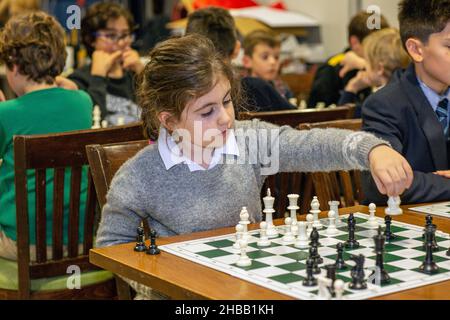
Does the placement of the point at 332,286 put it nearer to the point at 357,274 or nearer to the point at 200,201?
the point at 357,274

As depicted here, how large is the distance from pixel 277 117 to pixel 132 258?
1.38 meters

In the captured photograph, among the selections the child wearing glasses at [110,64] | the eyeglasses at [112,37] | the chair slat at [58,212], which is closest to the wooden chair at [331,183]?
the chair slat at [58,212]

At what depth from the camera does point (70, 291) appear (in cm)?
272

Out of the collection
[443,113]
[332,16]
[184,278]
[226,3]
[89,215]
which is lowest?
[89,215]

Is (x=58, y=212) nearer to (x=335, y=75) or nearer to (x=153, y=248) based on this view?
(x=153, y=248)

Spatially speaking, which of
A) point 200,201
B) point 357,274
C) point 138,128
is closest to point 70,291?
point 138,128

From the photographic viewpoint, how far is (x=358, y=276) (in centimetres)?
153

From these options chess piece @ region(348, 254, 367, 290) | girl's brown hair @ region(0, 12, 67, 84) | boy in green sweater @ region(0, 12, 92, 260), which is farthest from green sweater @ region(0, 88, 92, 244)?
chess piece @ region(348, 254, 367, 290)

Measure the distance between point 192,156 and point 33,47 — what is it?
1248mm

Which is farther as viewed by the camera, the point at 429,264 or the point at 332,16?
the point at 332,16

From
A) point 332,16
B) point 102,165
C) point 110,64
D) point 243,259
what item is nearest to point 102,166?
point 102,165

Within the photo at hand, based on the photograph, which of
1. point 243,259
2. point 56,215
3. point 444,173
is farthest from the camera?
point 56,215

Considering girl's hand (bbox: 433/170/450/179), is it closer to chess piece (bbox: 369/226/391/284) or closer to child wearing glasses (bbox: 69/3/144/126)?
chess piece (bbox: 369/226/391/284)

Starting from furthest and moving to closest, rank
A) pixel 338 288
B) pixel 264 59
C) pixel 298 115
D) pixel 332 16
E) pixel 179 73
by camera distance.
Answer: pixel 332 16
pixel 264 59
pixel 298 115
pixel 179 73
pixel 338 288
